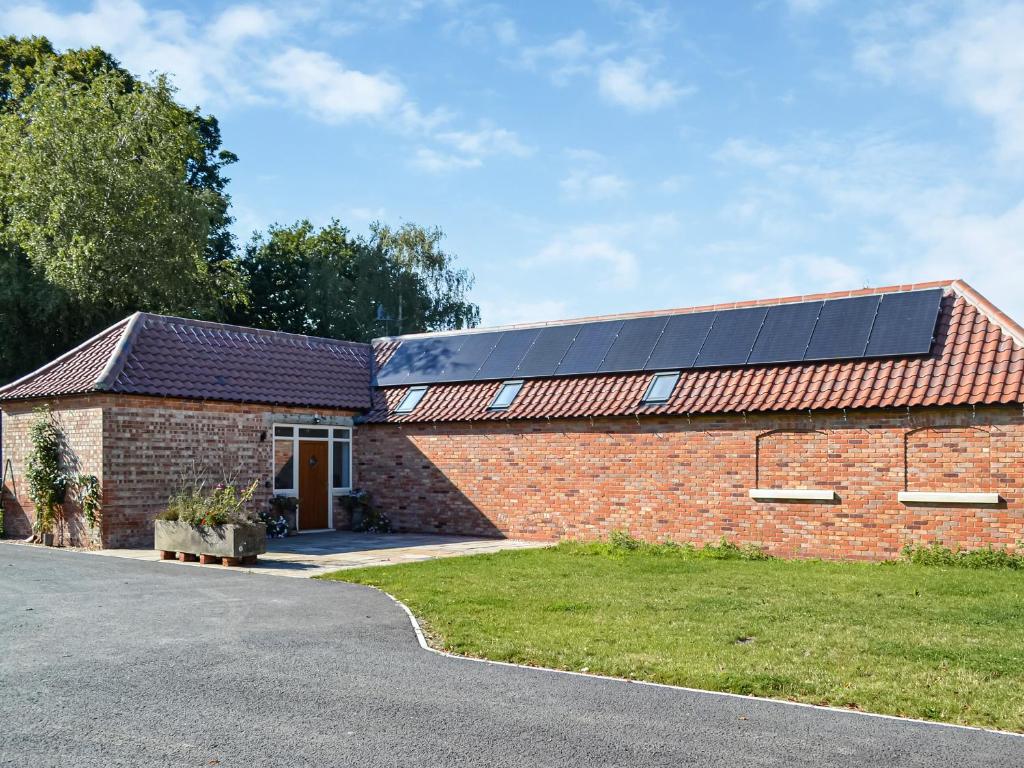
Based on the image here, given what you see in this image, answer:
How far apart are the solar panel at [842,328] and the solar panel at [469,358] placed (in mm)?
8457

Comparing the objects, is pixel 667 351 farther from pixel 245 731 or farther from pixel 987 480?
pixel 245 731

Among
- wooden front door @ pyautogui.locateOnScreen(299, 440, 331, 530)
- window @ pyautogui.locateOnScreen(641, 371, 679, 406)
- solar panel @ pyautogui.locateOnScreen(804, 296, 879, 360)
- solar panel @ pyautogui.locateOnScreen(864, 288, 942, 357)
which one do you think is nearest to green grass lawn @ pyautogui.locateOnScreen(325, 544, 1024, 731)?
solar panel @ pyautogui.locateOnScreen(864, 288, 942, 357)

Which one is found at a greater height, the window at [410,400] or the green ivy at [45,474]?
the window at [410,400]

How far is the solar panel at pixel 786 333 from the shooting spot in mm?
18562

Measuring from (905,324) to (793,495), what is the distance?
13.2ft

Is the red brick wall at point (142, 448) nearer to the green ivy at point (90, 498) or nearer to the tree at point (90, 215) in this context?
the green ivy at point (90, 498)

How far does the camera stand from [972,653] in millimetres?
8383

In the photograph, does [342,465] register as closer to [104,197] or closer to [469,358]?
[469,358]

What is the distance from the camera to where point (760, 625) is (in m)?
9.83

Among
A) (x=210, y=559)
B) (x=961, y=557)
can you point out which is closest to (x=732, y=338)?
(x=961, y=557)

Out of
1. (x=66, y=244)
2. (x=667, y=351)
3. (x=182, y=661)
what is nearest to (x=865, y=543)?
(x=667, y=351)

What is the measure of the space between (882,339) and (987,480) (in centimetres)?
344

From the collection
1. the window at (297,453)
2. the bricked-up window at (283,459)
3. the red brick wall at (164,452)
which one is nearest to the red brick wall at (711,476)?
the window at (297,453)

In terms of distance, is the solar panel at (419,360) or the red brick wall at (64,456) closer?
the red brick wall at (64,456)
